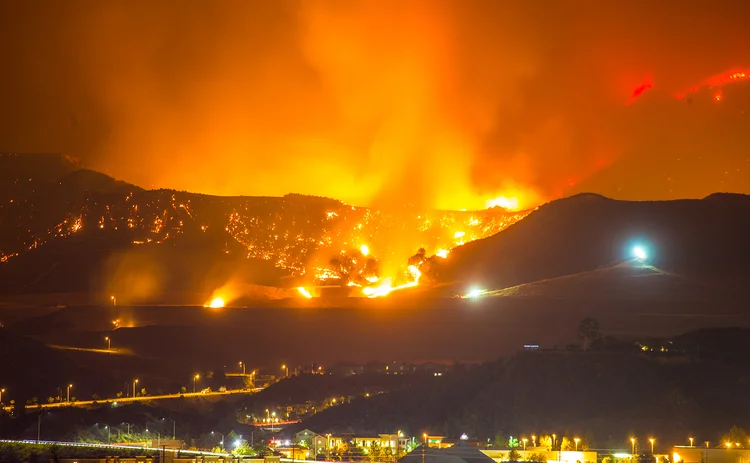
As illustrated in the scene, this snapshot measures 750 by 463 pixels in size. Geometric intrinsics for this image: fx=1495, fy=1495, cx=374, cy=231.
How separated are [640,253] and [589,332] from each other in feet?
97.9

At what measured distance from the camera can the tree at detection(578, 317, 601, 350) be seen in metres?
101

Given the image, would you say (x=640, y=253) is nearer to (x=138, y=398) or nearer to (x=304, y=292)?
(x=304, y=292)

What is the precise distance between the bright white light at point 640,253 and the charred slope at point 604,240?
48 centimetres

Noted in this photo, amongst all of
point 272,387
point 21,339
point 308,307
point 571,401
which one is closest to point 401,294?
point 308,307

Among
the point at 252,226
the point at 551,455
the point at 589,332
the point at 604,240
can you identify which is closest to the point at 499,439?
the point at 551,455

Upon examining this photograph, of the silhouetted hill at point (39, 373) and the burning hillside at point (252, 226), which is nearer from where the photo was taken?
the silhouetted hill at point (39, 373)

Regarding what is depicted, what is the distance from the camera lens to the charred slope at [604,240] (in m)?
125

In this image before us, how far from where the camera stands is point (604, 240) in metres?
134

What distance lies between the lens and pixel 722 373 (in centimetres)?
8956

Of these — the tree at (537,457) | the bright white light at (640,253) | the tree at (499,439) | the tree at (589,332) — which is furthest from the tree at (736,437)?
the bright white light at (640,253)

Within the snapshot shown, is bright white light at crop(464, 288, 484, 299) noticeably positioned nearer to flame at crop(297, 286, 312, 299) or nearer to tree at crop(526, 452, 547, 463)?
flame at crop(297, 286, 312, 299)

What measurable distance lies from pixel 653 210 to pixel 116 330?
50758 mm

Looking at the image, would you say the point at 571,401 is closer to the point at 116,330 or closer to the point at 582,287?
the point at 582,287

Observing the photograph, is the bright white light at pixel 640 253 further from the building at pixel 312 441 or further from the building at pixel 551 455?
the building at pixel 551 455
